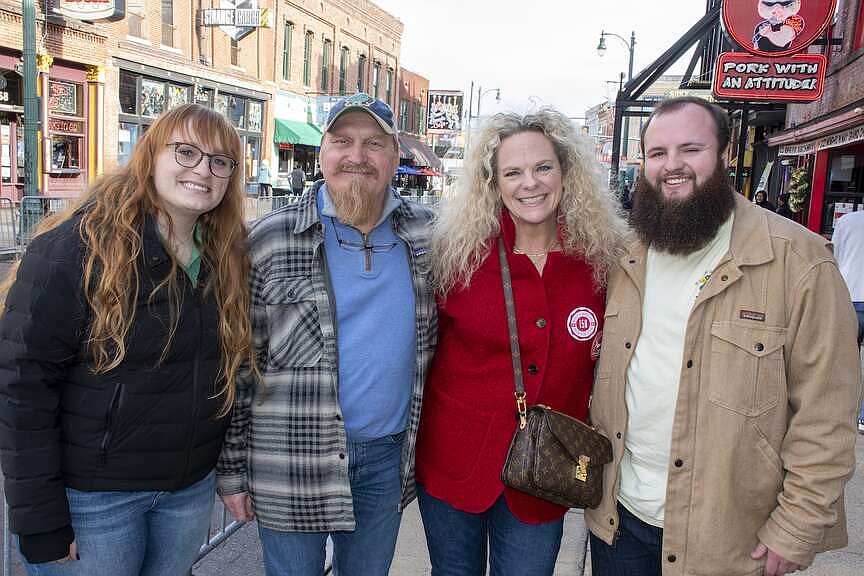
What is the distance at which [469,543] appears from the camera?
270cm

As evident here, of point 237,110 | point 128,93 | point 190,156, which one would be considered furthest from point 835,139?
point 237,110

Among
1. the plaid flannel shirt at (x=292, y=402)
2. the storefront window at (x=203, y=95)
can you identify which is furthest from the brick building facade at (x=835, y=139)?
the storefront window at (x=203, y=95)

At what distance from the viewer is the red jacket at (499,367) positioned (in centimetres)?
254

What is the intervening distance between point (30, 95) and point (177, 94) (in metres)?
9.57

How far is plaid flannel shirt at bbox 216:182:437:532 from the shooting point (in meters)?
2.48

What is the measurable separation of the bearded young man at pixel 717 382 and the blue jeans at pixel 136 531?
1446 mm

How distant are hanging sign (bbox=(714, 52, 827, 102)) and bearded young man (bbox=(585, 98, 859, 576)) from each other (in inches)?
397

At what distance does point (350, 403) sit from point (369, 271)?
502 mm

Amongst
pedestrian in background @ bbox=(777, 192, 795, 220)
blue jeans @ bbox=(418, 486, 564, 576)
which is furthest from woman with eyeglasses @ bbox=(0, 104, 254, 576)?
pedestrian in background @ bbox=(777, 192, 795, 220)

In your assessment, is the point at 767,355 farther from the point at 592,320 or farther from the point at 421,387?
the point at 421,387

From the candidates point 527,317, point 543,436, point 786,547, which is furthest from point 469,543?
point 786,547

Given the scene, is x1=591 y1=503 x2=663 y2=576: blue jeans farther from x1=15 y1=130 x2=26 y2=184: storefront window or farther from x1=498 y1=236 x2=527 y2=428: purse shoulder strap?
x1=15 y1=130 x2=26 y2=184: storefront window

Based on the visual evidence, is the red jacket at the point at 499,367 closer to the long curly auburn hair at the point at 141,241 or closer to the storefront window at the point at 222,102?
the long curly auburn hair at the point at 141,241

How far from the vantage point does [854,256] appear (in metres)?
6.41
